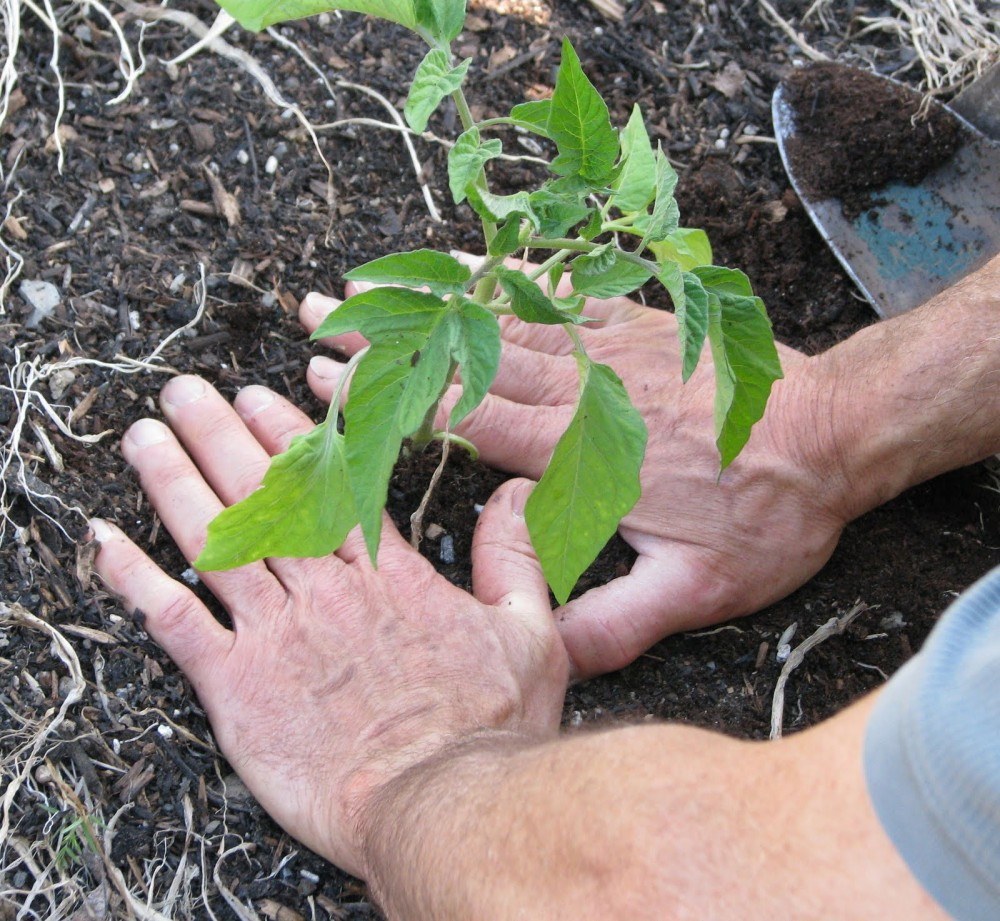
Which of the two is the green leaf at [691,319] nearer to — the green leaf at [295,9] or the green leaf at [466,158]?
the green leaf at [466,158]

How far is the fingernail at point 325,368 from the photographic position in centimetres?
172

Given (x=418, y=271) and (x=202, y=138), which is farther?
(x=202, y=138)

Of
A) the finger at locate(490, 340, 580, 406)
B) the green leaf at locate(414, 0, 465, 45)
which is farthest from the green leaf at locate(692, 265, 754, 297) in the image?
the finger at locate(490, 340, 580, 406)

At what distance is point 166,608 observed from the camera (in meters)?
1.49

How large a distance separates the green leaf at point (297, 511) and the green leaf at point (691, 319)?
0.44 meters

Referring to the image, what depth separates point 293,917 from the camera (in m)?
1.37

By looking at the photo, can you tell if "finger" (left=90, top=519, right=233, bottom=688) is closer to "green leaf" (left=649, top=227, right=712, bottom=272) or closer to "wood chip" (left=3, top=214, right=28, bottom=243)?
"wood chip" (left=3, top=214, right=28, bottom=243)

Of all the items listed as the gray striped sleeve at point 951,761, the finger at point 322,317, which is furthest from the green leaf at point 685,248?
the gray striped sleeve at point 951,761

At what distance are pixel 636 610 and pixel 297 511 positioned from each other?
1.93 ft

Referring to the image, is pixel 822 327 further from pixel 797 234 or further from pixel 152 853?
pixel 152 853

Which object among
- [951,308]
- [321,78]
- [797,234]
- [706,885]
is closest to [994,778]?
[706,885]

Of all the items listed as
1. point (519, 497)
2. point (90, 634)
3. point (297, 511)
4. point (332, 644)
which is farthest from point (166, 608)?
point (519, 497)

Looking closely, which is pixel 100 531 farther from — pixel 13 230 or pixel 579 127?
pixel 579 127

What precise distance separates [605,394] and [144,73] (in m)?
1.26
